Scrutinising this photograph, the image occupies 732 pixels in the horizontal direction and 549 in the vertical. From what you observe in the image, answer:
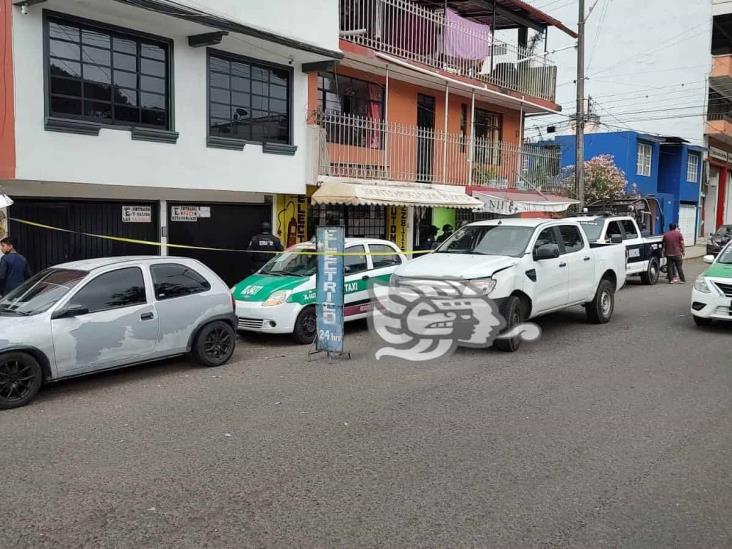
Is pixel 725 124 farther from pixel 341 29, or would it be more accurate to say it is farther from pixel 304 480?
pixel 304 480

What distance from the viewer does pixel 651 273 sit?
60.5 feet

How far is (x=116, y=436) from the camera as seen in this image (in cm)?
596

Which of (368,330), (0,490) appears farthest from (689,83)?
(0,490)

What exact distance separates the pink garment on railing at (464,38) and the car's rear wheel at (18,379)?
14416 millimetres

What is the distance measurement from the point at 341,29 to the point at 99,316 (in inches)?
443

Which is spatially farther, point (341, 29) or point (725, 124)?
point (725, 124)

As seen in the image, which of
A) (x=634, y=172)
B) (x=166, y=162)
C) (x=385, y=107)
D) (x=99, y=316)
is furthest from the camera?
(x=634, y=172)

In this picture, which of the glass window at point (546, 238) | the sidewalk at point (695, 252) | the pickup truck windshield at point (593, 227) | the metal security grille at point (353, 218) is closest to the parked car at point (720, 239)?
the sidewalk at point (695, 252)

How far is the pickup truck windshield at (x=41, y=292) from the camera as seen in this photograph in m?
7.39

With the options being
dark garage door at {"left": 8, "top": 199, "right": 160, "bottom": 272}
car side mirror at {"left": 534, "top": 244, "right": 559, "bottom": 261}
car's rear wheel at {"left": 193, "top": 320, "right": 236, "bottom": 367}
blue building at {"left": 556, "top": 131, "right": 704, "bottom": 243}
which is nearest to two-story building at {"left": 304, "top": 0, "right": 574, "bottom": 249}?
dark garage door at {"left": 8, "top": 199, "right": 160, "bottom": 272}

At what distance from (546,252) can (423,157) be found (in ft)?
28.3

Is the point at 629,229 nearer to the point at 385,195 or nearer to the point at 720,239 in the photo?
the point at 385,195

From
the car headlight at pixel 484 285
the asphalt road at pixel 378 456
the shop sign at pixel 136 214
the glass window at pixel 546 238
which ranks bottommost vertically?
the asphalt road at pixel 378 456

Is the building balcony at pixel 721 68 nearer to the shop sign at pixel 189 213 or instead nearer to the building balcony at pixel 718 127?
the building balcony at pixel 718 127
